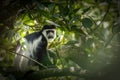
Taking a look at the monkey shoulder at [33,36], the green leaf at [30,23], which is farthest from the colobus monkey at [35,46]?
the green leaf at [30,23]

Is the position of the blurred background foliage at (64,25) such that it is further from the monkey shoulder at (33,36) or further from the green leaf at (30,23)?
the monkey shoulder at (33,36)

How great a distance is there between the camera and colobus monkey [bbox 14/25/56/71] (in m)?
1.56

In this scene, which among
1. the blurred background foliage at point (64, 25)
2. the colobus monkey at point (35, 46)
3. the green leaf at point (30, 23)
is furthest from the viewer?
the colobus monkey at point (35, 46)

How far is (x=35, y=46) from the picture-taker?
6.17 feet

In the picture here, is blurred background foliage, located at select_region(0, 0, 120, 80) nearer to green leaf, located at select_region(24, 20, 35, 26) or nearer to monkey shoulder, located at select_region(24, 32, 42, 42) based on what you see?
green leaf, located at select_region(24, 20, 35, 26)

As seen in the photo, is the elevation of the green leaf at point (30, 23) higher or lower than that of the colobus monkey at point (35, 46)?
higher

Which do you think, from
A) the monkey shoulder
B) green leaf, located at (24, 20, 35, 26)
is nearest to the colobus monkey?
the monkey shoulder

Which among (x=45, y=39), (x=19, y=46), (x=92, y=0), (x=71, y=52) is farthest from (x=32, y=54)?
(x=92, y=0)

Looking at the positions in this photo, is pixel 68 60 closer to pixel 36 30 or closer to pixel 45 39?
pixel 36 30

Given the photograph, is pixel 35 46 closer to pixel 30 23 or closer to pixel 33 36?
pixel 33 36

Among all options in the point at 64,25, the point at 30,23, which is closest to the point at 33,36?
the point at 30,23

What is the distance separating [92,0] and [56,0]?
23 centimetres

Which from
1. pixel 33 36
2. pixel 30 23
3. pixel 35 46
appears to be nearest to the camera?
pixel 30 23

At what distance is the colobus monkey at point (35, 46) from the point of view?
61.5 inches
